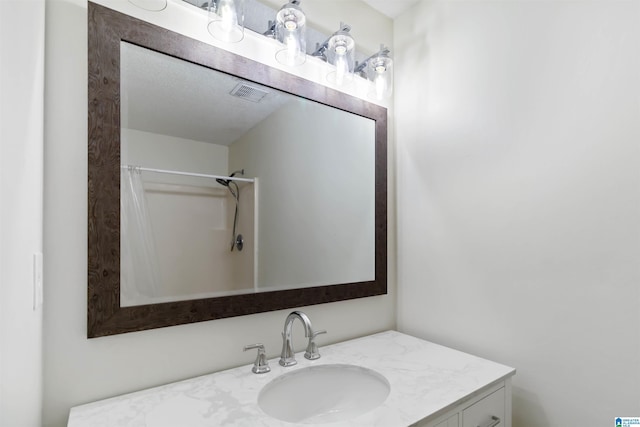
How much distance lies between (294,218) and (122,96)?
74 centimetres

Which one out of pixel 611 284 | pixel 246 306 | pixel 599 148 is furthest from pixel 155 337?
pixel 599 148

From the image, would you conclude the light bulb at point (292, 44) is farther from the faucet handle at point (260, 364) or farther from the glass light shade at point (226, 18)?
the faucet handle at point (260, 364)

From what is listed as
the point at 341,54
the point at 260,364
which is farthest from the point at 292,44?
the point at 260,364

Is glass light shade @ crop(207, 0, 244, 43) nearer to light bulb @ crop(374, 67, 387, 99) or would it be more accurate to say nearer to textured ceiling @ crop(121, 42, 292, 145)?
textured ceiling @ crop(121, 42, 292, 145)

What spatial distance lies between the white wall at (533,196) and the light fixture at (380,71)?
203mm

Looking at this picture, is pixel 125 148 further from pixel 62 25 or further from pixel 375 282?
pixel 375 282

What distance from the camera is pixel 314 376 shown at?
48.4 inches

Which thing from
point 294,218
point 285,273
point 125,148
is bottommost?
point 285,273

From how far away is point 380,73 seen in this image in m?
1.56

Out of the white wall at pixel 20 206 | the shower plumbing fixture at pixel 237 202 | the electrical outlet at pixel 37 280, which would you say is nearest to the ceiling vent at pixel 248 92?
the shower plumbing fixture at pixel 237 202

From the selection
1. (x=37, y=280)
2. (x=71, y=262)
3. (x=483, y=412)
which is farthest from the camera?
(x=483, y=412)

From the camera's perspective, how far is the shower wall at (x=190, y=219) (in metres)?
1.09

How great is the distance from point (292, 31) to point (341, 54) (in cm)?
26

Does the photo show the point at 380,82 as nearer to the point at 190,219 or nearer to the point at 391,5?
the point at 391,5
